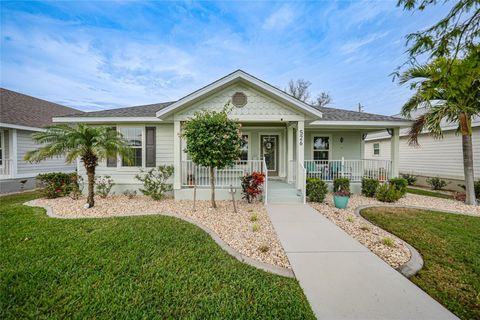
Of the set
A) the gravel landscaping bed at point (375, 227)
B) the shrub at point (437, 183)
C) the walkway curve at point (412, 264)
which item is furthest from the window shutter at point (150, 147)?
the shrub at point (437, 183)

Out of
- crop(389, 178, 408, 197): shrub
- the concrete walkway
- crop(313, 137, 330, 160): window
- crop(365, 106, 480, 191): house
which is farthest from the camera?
crop(313, 137, 330, 160): window

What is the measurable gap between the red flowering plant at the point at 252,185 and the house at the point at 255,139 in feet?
1.34

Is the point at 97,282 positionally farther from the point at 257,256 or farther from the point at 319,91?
the point at 319,91

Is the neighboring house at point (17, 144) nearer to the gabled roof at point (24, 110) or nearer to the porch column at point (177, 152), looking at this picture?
the gabled roof at point (24, 110)

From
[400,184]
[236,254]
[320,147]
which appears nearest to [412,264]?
[236,254]

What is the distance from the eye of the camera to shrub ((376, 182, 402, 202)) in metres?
7.96

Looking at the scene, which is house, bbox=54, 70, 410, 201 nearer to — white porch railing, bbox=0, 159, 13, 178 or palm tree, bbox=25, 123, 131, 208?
palm tree, bbox=25, 123, 131, 208

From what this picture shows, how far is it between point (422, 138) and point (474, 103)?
22.7 ft

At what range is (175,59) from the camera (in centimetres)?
1303

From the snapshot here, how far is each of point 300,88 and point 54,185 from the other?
31.5 metres

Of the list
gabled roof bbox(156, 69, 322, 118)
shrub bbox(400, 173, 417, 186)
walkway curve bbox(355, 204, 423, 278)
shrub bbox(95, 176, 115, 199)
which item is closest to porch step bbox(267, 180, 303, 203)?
gabled roof bbox(156, 69, 322, 118)

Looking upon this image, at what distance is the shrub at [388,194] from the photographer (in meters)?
7.96

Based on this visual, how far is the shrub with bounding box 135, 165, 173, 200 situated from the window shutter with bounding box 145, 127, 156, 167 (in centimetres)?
53

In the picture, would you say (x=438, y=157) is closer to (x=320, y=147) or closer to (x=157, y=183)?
(x=320, y=147)
